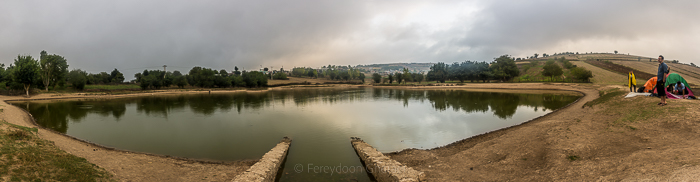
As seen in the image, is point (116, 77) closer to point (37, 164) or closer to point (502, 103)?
point (37, 164)

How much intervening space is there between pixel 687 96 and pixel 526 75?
9532 centimetres

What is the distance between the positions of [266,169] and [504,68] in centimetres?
9880

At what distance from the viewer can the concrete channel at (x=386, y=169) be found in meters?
8.51

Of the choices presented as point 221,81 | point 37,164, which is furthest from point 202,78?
point 37,164

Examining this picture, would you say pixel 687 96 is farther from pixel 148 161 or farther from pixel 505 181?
pixel 148 161

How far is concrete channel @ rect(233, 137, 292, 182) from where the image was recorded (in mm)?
8594

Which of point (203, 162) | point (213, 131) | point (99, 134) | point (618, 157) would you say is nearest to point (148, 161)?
point (203, 162)

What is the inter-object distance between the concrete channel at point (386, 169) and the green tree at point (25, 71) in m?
62.0

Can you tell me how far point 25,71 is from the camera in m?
42.1

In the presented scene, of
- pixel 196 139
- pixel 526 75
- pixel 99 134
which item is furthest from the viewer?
pixel 526 75

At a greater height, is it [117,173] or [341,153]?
[117,173]

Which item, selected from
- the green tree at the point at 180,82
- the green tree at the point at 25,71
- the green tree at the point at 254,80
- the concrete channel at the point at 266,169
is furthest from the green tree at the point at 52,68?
the concrete channel at the point at 266,169

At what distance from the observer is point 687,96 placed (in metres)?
13.3

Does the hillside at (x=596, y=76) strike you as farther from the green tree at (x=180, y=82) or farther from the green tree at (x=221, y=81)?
the green tree at (x=180, y=82)
